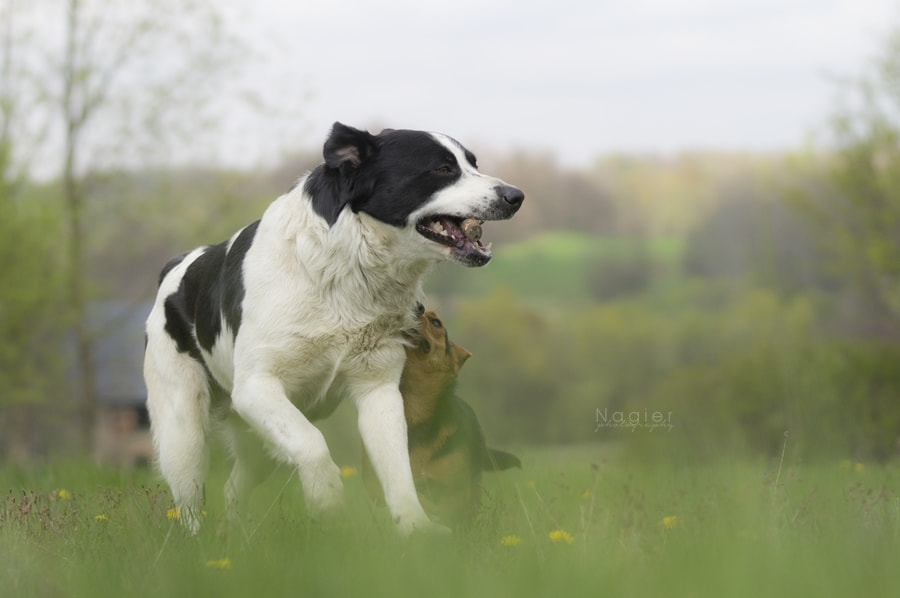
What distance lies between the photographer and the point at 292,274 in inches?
186

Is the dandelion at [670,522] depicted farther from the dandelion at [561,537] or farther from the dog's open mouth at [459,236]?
the dog's open mouth at [459,236]

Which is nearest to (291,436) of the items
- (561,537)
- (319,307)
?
(319,307)

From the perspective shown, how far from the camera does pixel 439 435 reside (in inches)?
193

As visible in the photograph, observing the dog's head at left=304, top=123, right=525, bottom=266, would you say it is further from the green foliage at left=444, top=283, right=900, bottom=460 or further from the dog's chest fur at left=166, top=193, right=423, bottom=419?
the green foliage at left=444, top=283, right=900, bottom=460

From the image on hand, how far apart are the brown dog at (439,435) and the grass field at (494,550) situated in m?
0.16

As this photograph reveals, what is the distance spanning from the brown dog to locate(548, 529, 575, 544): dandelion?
3.18ft

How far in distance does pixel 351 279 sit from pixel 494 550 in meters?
1.57

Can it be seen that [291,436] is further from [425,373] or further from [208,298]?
[208,298]

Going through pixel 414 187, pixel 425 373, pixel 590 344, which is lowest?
pixel 590 344

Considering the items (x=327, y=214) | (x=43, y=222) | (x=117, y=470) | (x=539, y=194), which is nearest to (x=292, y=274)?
(x=327, y=214)

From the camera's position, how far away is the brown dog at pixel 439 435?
4.80m

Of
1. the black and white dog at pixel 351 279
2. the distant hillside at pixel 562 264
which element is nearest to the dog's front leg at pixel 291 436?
the black and white dog at pixel 351 279

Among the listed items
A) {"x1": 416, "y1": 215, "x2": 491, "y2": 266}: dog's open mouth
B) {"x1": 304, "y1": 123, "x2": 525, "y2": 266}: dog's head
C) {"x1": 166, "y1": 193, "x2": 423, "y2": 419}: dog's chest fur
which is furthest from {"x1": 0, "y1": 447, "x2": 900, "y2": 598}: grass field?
{"x1": 304, "y1": 123, "x2": 525, "y2": 266}: dog's head

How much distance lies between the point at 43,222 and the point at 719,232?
22163 mm
